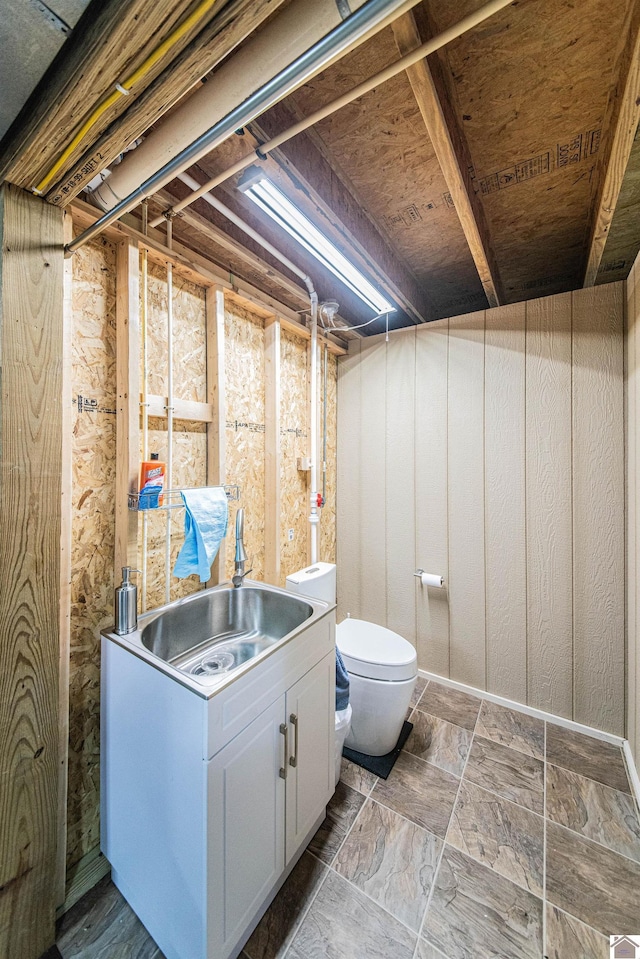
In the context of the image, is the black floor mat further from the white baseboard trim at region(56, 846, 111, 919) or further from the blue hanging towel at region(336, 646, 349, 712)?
the white baseboard trim at region(56, 846, 111, 919)

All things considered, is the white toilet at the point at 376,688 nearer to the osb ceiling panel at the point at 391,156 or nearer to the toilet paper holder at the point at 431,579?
the toilet paper holder at the point at 431,579

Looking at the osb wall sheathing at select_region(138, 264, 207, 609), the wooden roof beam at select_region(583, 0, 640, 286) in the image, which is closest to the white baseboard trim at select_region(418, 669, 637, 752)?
the osb wall sheathing at select_region(138, 264, 207, 609)

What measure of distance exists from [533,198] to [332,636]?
2.26 metres

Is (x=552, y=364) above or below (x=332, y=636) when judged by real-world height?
above

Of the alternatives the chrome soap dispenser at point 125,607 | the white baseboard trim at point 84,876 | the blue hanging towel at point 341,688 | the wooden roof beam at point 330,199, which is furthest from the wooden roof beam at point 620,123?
the white baseboard trim at point 84,876

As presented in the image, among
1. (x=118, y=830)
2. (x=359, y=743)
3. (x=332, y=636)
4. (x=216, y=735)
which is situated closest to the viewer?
(x=216, y=735)

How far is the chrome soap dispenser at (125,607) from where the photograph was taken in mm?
1214

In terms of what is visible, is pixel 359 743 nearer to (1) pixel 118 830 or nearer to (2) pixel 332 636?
Answer: (2) pixel 332 636

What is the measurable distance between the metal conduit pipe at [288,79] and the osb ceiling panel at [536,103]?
75cm

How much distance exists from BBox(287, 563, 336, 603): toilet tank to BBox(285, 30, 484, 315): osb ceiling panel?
194 centimetres

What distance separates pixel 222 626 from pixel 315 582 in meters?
0.56

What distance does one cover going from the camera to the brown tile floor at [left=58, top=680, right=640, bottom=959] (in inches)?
43.3

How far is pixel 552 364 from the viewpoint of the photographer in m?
2.03

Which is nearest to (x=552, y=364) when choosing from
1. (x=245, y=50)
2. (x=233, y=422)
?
(x=233, y=422)
